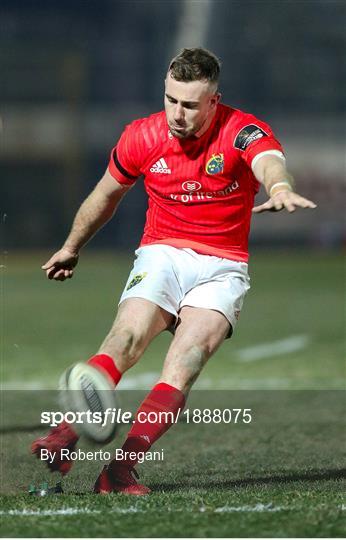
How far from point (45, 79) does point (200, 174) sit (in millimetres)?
34194

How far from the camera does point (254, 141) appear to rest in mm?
5680

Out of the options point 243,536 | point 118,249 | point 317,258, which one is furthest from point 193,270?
point 118,249

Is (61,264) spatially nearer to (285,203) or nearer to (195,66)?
(195,66)

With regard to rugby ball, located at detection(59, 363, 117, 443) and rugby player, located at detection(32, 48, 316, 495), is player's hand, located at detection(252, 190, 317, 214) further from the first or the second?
rugby ball, located at detection(59, 363, 117, 443)

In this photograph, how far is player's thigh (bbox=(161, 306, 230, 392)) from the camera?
5.57 m

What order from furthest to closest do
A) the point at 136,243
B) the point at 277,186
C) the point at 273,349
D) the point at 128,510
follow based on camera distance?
1. the point at 136,243
2. the point at 273,349
3. the point at 277,186
4. the point at 128,510

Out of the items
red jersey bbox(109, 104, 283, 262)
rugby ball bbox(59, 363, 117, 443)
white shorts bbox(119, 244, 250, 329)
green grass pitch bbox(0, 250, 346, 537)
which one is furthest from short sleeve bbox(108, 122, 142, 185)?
green grass pitch bbox(0, 250, 346, 537)

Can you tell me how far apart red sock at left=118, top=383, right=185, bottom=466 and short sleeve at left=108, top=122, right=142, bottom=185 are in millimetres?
1106

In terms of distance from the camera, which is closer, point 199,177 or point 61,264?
point 199,177

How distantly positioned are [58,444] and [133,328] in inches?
25.4

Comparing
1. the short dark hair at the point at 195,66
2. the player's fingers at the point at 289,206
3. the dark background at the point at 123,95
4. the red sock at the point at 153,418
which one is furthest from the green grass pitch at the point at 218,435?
the dark background at the point at 123,95

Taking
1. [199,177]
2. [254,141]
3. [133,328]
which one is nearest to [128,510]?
[133,328]

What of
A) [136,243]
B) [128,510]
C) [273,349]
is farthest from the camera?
[136,243]

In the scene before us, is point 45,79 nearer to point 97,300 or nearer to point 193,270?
point 97,300
